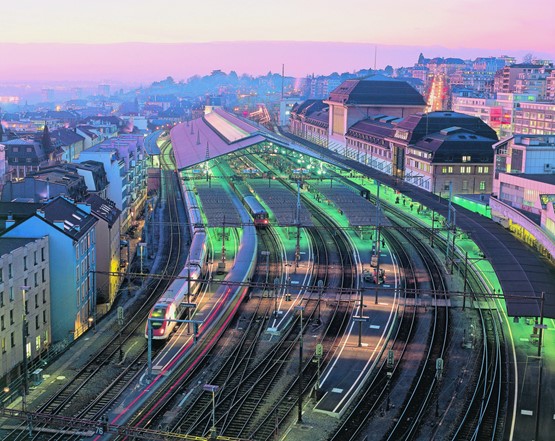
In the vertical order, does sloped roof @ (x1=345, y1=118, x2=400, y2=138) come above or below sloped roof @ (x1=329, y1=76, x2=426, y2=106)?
below

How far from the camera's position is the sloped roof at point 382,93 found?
134875 millimetres

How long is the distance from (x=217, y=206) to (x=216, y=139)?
41.2 m

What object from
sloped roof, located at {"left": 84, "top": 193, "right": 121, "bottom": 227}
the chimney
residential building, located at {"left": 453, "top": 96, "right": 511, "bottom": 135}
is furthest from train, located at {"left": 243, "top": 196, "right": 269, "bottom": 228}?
residential building, located at {"left": 453, "top": 96, "right": 511, "bottom": 135}

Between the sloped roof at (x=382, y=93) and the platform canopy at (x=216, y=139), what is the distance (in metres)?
19.3

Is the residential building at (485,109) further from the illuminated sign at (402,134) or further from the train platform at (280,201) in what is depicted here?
the train platform at (280,201)

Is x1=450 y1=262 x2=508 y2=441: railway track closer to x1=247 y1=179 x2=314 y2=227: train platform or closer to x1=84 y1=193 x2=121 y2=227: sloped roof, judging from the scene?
x1=247 y1=179 x2=314 y2=227: train platform

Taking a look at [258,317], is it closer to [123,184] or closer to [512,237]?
[512,237]

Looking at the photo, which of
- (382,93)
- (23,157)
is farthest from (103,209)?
(382,93)

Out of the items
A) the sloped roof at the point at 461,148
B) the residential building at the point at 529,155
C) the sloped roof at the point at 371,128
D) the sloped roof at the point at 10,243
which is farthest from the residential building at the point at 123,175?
the sloped roof at the point at 371,128

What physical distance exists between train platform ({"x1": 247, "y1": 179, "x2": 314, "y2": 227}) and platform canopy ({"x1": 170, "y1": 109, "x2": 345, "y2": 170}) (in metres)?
4.85

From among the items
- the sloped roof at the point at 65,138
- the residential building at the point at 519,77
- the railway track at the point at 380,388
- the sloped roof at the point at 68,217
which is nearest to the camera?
the railway track at the point at 380,388

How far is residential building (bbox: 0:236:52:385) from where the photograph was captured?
36.2m

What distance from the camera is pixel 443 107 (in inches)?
7844

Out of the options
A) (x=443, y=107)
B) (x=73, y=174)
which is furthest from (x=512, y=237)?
(x=443, y=107)
